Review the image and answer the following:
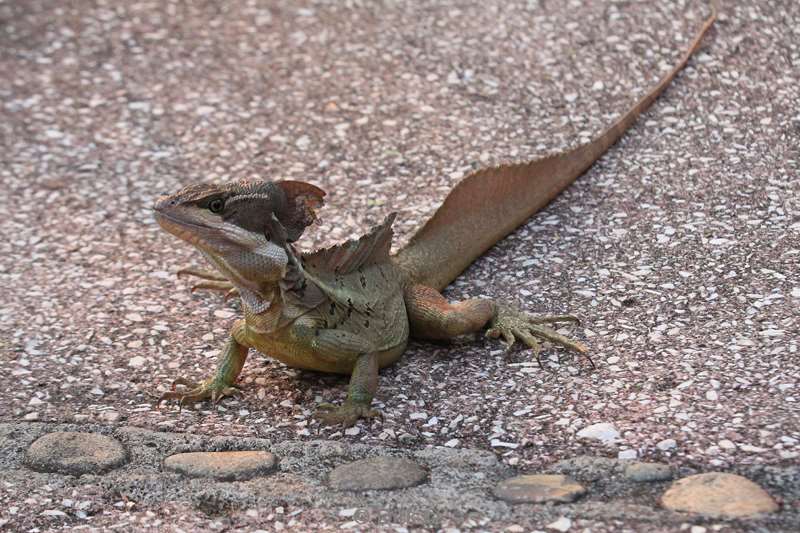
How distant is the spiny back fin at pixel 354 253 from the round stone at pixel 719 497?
A: 148 centimetres

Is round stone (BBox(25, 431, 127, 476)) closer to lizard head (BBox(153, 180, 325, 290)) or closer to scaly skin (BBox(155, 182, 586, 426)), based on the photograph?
scaly skin (BBox(155, 182, 586, 426))

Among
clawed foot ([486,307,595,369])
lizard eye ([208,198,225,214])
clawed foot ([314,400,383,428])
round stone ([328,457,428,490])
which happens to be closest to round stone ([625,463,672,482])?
round stone ([328,457,428,490])

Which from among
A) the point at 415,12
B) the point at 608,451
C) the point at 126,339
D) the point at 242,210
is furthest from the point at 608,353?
the point at 415,12

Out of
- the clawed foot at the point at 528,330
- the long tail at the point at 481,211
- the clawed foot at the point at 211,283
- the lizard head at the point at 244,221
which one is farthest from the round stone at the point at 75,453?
the clawed foot at the point at 528,330

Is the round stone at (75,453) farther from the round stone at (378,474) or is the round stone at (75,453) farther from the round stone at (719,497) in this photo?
the round stone at (719,497)

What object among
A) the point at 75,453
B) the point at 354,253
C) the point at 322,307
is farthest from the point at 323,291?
the point at 75,453

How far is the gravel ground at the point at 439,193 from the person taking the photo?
12.9 ft

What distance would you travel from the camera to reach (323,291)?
4.08 metres

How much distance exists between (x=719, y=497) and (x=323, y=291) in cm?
158

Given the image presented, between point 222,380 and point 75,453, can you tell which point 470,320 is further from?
point 75,453

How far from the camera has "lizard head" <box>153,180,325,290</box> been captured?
378 centimetres

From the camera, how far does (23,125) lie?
6.36m

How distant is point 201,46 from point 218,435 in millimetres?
3790

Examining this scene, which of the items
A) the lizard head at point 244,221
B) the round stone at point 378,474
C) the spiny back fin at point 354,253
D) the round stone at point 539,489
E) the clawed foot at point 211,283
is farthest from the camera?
the clawed foot at point 211,283
